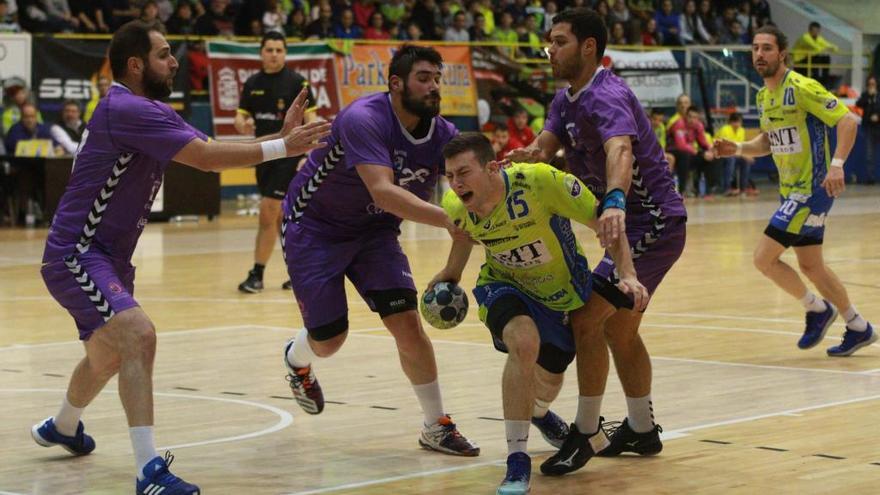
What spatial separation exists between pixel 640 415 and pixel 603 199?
1.06 meters

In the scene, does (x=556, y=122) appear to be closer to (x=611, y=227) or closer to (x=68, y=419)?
(x=611, y=227)

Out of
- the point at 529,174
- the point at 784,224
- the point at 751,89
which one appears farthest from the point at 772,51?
the point at 751,89

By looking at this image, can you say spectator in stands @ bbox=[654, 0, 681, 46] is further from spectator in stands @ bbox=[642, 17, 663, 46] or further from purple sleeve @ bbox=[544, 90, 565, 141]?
purple sleeve @ bbox=[544, 90, 565, 141]

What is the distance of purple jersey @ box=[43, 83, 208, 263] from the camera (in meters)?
6.25

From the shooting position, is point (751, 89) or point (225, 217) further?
point (751, 89)

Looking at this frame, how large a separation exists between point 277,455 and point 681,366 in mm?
3398

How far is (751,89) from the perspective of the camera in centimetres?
3109

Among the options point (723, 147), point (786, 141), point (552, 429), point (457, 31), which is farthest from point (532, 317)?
point (457, 31)

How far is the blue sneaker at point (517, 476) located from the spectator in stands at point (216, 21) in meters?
19.8

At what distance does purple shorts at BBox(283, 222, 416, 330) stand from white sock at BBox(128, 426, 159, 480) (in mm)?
1624

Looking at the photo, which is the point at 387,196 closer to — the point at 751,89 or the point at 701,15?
the point at 751,89

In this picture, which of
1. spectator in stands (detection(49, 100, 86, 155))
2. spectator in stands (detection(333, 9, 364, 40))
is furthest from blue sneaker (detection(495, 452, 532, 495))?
spectator in stands (detection(333, 9, 364, 40))

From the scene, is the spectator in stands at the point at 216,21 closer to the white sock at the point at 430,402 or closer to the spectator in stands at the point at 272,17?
the spectator in stands at the point at 272,17

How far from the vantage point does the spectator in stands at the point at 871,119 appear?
1203 inches
